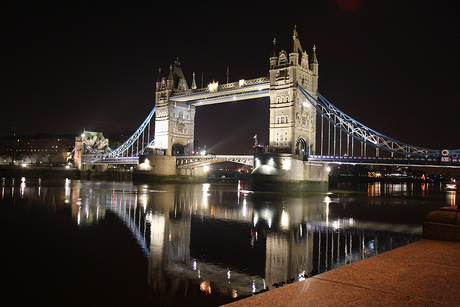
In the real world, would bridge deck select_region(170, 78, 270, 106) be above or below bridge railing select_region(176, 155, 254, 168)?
above

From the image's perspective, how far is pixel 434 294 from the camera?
10.7 feet

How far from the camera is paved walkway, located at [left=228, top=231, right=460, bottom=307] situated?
10.3 feet

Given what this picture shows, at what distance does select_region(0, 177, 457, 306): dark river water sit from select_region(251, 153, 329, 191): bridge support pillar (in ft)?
46.3

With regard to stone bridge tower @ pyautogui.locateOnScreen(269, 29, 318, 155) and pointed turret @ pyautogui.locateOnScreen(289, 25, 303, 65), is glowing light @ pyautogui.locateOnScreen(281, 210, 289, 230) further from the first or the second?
pointed turret @ pyautogui.locateOnScreen(289, 25, 303, 65)

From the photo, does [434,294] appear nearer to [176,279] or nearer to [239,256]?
[176,279]

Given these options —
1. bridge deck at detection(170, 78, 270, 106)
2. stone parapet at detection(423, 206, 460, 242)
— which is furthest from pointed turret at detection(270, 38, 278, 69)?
stone parapet at detection(423, 206, 460, 242)

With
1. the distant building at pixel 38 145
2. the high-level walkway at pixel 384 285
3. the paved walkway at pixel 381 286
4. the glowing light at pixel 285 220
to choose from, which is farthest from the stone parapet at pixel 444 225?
the distant building at pixel 38 145

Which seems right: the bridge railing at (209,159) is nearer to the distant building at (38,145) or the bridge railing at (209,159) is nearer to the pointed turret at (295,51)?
the pointed turret at (295,51)

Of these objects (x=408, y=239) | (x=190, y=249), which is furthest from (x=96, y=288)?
(x=408, y=239)

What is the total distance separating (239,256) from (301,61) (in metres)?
27.3

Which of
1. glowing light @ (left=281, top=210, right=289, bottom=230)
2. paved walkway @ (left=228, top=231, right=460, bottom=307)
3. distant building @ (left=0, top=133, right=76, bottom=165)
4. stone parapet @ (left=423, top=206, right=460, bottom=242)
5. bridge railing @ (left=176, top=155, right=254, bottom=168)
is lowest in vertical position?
glowing light @ (left=281, top=210, right=289, bottom=230)

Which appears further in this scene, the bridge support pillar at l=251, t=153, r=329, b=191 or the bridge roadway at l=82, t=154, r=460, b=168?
the bridge support pillar at l=251, t=153, r=329, b=191

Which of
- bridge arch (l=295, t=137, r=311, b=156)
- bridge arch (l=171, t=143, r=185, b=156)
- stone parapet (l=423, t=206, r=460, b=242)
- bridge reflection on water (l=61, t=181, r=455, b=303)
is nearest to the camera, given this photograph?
stone parapet (l=423, t=206, r=460, b=242)

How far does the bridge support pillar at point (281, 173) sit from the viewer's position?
3064 centimetres
